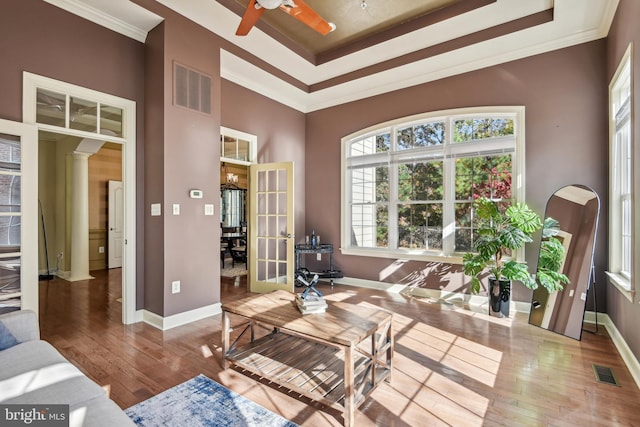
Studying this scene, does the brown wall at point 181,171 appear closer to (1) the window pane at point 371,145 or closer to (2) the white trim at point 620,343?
(1) the window pane at point 371,145

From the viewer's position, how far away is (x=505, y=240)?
11.9 ft

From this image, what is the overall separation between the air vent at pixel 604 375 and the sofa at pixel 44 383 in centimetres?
318

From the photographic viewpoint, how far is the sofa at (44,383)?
1.30m

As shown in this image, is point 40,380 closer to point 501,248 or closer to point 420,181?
point 501,248

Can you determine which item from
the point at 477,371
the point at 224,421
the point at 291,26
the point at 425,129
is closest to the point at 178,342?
the point at 224,421

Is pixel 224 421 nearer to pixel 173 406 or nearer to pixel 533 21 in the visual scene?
pixel 173 406

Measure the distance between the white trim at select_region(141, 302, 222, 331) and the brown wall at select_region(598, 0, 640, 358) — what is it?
4114 millimetres

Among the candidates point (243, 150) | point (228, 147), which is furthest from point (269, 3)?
point (243, 150)

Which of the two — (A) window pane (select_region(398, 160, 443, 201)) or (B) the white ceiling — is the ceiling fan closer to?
(B) the white ceiling

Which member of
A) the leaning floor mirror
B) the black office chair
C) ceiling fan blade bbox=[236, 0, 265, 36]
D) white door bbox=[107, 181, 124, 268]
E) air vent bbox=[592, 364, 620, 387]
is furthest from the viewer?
the black office chair

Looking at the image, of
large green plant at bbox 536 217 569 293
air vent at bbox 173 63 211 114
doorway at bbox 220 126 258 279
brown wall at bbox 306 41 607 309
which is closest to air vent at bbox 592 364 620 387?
large green plant at bbox 536 217 569 293

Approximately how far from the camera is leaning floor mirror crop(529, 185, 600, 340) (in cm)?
327

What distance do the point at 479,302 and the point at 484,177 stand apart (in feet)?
5.65

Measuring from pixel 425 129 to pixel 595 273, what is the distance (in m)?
2.82
